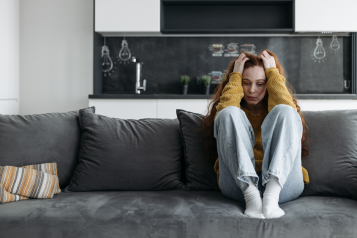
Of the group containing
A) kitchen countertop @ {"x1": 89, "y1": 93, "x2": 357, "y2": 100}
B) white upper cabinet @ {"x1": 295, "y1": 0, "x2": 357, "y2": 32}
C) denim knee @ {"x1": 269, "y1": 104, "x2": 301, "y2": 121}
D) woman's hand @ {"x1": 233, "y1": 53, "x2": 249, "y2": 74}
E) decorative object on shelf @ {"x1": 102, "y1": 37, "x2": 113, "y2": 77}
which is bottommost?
denim knee @ {"x1": 269, "y1": 104, "x2": 301, "y2": 121}

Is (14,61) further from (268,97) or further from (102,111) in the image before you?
(268,97)

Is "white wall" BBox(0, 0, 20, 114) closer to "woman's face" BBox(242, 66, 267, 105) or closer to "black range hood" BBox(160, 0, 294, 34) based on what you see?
Answer: "black range hood" BBox(160, 0, 294, 34)

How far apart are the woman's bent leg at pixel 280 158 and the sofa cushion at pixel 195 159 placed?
37 cm

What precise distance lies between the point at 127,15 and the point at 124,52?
61 centimetres

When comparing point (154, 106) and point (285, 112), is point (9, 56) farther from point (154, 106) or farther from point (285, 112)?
point (285, 112)

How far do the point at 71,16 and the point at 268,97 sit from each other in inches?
128

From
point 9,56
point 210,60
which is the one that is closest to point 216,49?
point 210,60

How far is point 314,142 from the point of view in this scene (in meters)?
1.76

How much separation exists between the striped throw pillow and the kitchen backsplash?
2676 mm

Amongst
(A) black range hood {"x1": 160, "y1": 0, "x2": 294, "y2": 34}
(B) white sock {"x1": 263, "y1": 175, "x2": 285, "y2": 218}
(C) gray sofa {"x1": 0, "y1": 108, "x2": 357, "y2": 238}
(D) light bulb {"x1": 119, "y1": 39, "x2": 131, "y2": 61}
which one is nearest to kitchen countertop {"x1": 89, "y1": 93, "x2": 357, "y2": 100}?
(D) light bulb {"x1": 119, "y1": 39, "x2": 131, "y2": 61}

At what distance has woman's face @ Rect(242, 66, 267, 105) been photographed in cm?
186

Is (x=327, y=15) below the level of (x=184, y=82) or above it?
above

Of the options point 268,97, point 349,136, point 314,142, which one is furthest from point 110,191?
point 349,136

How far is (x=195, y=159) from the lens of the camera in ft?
5.97
